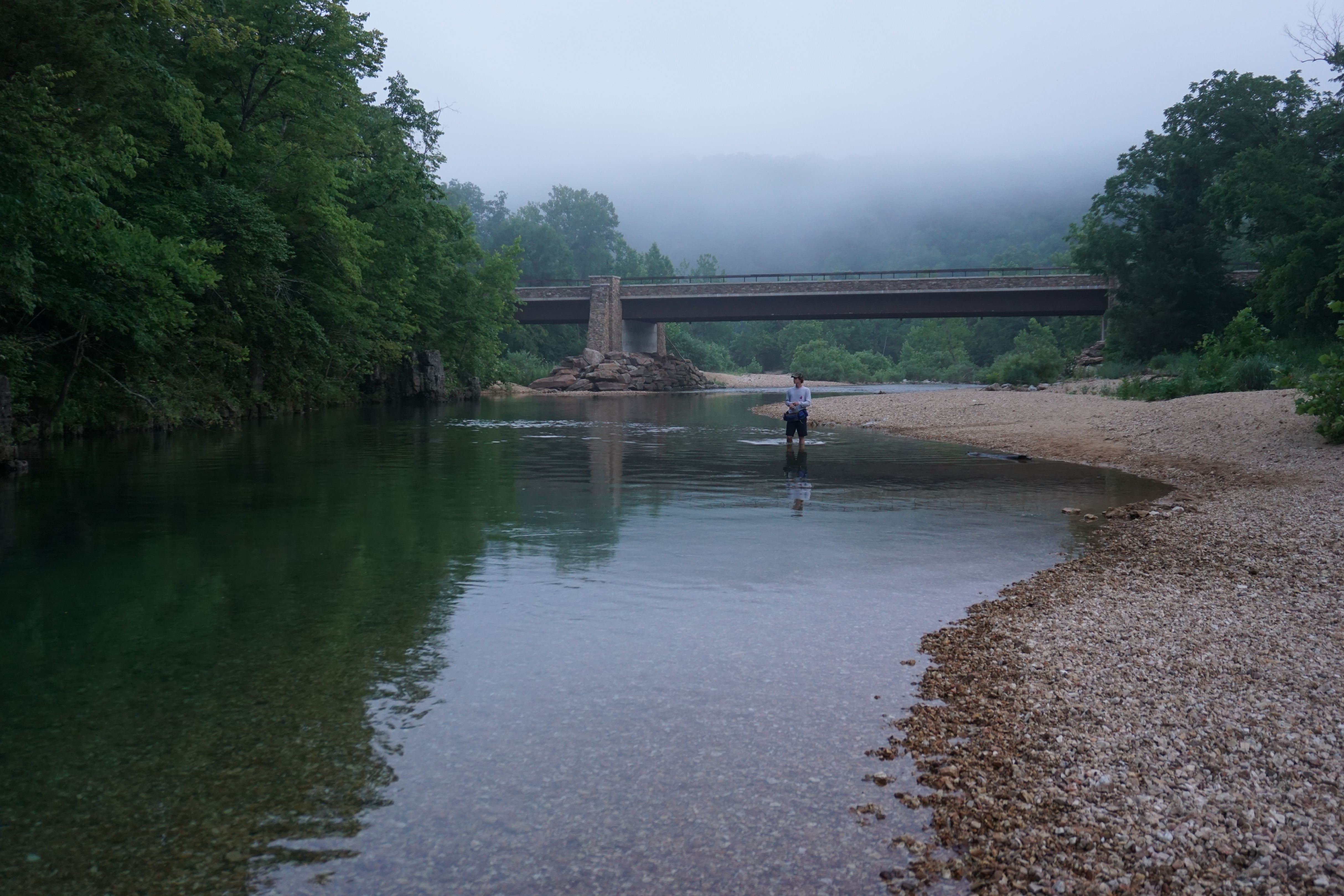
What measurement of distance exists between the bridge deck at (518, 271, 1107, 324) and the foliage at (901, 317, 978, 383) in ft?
148

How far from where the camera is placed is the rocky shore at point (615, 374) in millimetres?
75062

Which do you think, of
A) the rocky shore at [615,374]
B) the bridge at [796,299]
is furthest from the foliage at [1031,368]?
the rocky shore at [615,374]

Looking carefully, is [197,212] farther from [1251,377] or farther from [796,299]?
[796,299]

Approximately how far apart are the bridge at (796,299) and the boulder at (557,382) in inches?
168

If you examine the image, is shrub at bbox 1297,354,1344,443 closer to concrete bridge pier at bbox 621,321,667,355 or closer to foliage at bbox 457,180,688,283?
concrete bridge pier at bbox 621,321,667,355

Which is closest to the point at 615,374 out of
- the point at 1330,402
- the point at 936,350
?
the point at 1330,402

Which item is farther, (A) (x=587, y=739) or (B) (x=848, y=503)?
(B) (x=848, y=503)

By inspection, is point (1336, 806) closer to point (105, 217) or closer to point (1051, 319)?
point (105, 217)

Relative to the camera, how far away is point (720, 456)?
22.6 meters

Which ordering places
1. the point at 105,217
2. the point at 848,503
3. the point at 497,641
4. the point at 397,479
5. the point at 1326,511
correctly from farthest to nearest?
the point at 397,479, the point at 105,217, the point at 848,503, the point at 1326,511, the point at 497,641

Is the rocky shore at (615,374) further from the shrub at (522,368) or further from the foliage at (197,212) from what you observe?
the foliage at (197,212)

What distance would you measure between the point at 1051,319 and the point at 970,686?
12297cm

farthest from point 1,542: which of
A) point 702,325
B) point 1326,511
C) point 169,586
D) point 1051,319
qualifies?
point 702,325

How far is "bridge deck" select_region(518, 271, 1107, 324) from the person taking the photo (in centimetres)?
6512
